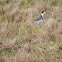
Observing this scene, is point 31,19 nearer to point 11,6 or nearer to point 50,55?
point 11,6

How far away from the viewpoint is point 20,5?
8.19 meters

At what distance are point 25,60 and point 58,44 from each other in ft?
4.18

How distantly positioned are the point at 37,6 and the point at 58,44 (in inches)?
130

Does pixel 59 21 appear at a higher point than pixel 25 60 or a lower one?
higher

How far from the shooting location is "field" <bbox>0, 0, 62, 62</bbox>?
4477mm

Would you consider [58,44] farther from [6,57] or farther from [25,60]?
[6,57]

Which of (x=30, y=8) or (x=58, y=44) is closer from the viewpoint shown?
(x=58, y=44)

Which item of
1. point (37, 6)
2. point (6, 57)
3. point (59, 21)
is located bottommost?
point (6, 57)

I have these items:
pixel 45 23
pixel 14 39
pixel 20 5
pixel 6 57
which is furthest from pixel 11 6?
pixel 6 57

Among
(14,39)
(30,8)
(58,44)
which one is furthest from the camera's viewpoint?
(30,8)

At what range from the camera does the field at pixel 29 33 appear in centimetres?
448

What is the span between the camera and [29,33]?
18.7 feet

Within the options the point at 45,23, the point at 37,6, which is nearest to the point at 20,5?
the point at 37,6

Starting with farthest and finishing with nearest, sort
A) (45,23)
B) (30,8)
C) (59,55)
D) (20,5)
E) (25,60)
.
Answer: (20,5), (30,8), (45,23), (59,55), (25,60)
